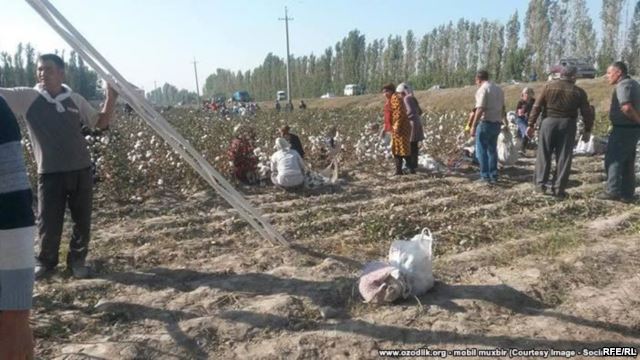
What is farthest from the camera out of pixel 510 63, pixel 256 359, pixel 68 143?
pixel 510 63

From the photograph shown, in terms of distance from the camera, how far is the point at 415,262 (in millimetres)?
3717

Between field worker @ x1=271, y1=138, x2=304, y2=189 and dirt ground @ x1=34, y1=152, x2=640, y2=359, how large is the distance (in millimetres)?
842

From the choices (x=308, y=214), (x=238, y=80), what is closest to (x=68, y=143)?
(x=308, y=214)

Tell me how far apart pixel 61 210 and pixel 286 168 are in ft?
12.3

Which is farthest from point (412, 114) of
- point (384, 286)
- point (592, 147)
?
point (384, 286)

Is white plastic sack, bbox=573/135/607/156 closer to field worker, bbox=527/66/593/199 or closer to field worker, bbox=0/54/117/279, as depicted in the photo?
field worker, bbox=527/66/593/199

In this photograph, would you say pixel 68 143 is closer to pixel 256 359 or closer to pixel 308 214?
pixel 256 359

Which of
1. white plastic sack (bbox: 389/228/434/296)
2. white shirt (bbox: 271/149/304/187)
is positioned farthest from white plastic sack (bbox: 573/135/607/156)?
white plastic sack (bbox: 389/228/434/296)

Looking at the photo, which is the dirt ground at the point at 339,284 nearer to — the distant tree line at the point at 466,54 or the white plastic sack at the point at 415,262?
the white plastic sack at the point at 415,262

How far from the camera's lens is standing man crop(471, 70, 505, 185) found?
731 cm

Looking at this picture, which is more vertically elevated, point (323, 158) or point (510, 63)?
point (510, 63)

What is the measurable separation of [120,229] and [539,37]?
146 feet

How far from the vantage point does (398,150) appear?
8.47 meters

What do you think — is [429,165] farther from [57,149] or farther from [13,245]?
[13,245]
